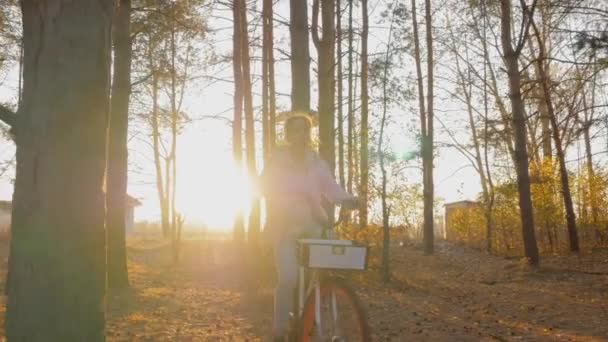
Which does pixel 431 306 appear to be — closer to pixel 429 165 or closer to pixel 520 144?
pixel 520 144

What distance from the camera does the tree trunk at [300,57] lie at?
29.8 feet

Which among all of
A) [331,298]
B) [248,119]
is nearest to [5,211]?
[248,119]

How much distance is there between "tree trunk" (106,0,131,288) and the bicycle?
720 cm

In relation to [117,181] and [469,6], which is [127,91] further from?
[469,6]

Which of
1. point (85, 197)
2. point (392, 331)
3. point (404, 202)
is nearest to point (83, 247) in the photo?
point (85, 197)

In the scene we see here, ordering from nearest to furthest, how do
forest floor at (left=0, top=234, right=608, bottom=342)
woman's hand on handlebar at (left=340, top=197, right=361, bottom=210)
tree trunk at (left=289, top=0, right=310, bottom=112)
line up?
1. woman's hand on handlebar at (left=340, top=197, right=361, bottom=210)
2. forest floor at (left=0, top=234, right=608, bottom=342)
3. tree trunk at (left=289, top=0, right=310, bottom=112)

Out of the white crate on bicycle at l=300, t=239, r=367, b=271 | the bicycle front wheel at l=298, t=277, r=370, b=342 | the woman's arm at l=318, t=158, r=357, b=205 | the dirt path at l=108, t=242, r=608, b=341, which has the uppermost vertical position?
the woman's arm at l=318, t=158, r=357, b=205

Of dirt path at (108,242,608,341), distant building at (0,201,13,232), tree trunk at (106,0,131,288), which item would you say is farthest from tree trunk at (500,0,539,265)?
distant building at (0,201,13,232)

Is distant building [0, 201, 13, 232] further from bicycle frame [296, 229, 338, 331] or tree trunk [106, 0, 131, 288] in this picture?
bicycle frame [296, 229, 338, 331]

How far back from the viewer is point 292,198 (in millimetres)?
4457

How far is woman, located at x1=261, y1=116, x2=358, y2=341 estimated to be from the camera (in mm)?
4410

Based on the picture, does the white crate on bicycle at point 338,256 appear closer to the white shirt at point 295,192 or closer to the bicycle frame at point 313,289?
the bicycle frame at point 313,289

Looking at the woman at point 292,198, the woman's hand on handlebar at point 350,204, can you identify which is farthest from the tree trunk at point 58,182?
the woman's hand on handlebar at point 350,204

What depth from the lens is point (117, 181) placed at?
10375 millimetres
